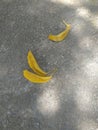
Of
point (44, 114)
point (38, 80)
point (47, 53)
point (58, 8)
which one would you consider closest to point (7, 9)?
point (58, 8)

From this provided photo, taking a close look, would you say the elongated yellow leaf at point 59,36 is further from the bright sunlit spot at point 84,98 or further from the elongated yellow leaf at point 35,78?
the bright sunlit spot at point 84,98

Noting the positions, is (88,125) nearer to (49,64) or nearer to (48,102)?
(48,102)

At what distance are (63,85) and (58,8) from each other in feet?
3.40

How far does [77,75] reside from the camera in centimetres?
294

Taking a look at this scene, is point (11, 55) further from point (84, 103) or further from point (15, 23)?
point (84, 103)

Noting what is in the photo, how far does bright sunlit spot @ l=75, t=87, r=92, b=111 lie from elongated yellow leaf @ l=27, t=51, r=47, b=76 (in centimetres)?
38

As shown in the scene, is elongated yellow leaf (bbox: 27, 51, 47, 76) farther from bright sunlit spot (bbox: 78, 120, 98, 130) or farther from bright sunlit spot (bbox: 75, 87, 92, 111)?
bright sunlit spot (bbox: 78, 120, 98, 130)

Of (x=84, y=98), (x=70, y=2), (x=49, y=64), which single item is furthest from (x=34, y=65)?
(x=70, y=2)

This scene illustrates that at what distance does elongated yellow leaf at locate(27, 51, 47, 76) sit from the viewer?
296 cm

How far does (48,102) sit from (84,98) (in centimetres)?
32

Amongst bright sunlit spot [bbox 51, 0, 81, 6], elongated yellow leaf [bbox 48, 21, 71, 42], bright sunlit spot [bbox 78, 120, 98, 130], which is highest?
bright sunlit spot [bbox 51, 0, 81, 6]

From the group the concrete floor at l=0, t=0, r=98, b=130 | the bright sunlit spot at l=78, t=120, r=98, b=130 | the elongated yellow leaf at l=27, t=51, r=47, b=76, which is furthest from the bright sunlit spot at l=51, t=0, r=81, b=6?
the bright sunlit spot at l=78, t=120, r=98, b=130

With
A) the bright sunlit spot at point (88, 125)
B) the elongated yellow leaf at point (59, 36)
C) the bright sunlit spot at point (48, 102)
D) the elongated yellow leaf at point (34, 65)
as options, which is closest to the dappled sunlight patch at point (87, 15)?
the elongated yellow leaf at point (59, 36)

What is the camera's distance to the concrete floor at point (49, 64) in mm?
2715
